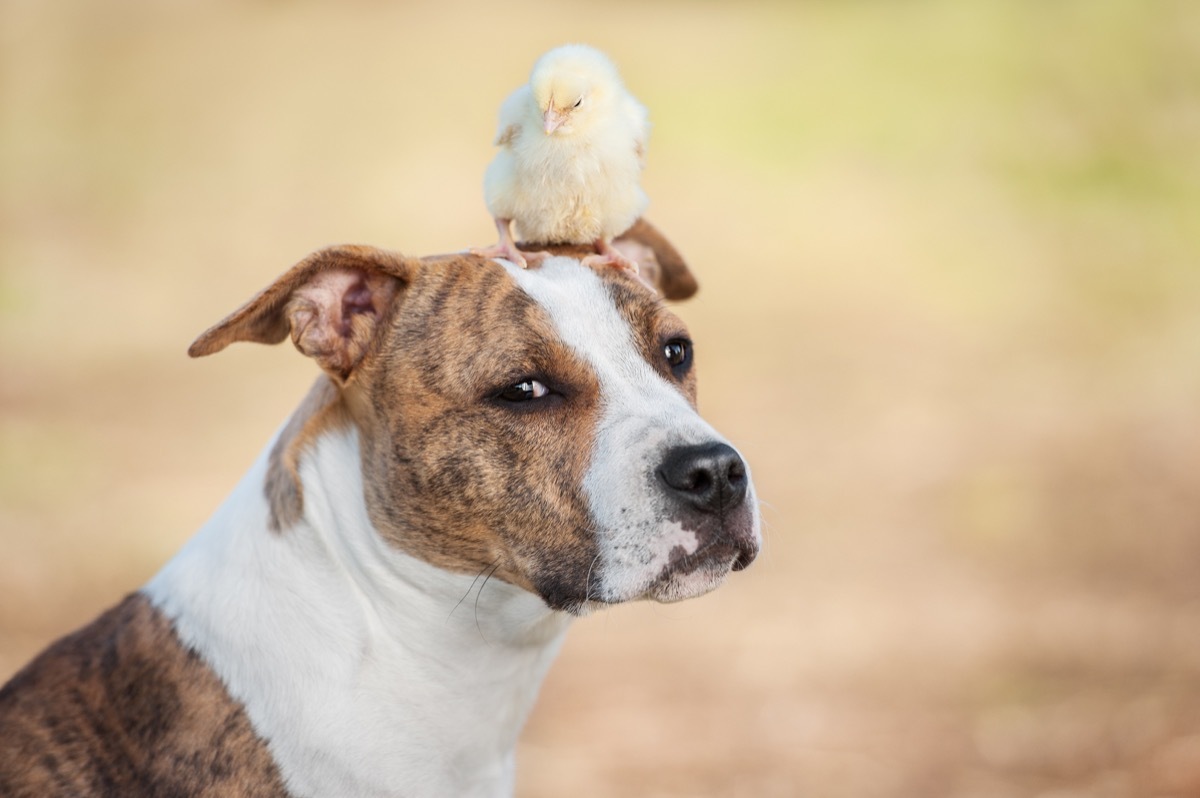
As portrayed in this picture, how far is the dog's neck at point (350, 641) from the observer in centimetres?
323

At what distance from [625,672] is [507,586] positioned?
13.1 feet

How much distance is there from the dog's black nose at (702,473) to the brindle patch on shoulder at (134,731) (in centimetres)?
119

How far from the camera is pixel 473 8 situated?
1838 cm

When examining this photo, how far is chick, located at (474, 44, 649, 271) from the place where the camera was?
3469mm

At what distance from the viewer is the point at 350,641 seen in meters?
3.30

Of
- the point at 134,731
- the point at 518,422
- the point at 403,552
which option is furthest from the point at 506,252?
the point at 134,731

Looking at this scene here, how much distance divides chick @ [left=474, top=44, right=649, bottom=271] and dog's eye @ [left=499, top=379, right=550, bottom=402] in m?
0.38

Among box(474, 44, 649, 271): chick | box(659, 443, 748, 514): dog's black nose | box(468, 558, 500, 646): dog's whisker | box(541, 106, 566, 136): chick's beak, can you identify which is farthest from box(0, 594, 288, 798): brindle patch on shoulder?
box(541, 106, 566, 136): chick's beak

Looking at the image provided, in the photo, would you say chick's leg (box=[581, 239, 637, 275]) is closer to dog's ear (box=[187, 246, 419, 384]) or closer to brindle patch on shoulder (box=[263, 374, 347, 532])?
dog's ear (box=[187, 246, 419, 384])

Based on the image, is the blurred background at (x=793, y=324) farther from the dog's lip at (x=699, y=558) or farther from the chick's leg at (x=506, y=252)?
the chick's leg at (x=506, y=252)

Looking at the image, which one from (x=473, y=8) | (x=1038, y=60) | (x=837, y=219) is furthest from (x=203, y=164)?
(x=1038, y=60)

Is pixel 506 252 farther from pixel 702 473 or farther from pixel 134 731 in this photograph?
pixel 134 731

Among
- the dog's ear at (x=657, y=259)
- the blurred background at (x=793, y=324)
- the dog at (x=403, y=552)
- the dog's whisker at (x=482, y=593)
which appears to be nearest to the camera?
the dog at (x=403, y=552)

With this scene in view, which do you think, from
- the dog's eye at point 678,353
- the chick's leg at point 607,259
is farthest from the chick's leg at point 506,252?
the dog's eye at point 678,353
